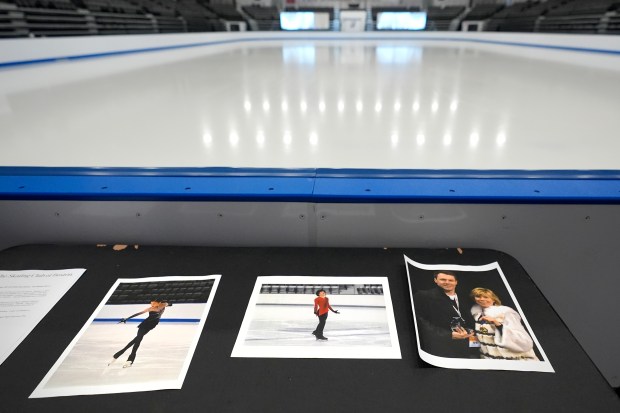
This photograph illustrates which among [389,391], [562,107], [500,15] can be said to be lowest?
[389,391]

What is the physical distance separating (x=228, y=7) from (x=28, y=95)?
620 inches

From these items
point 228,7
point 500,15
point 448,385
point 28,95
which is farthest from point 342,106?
point 228,7

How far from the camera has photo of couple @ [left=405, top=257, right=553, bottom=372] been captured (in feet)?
1.41

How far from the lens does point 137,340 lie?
46 cm

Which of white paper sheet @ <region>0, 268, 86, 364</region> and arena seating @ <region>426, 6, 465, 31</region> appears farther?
arena seating @ <region>426, 6, 465, 31</region>

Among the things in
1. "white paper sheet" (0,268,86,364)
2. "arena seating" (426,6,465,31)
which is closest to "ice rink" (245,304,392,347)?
"white paper sheet" (0,268,86,364)

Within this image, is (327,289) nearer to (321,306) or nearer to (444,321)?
(321,306)

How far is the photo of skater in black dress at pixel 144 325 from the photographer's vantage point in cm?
44

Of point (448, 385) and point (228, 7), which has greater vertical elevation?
point (228, 7)

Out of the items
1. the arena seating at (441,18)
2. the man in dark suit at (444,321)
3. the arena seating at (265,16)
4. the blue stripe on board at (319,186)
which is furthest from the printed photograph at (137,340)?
the arena seating at (441,18)

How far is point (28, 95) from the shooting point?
169 centimetres

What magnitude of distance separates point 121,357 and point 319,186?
0.39 meters

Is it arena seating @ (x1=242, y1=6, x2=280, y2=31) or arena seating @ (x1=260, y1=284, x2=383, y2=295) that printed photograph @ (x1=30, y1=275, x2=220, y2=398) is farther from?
arena seating @ (x1=242, y1=6, x2=280, y2=31)

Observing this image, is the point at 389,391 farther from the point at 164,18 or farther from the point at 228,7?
the point at 228,7
